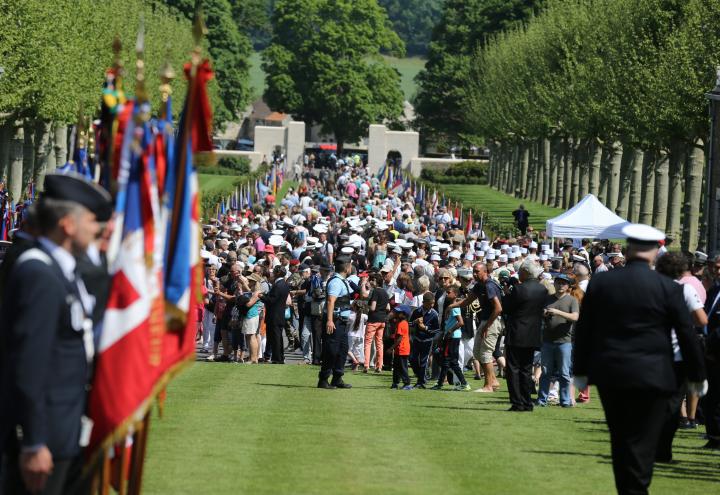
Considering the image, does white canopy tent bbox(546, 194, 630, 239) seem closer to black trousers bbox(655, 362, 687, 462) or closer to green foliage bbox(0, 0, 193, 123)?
green foliage bbox(0, 0, 193, 123)

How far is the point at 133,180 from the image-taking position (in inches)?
313

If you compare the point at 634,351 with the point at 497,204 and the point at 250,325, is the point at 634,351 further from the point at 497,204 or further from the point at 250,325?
the point at 497,204

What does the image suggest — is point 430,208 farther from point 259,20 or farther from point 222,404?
point 259,20

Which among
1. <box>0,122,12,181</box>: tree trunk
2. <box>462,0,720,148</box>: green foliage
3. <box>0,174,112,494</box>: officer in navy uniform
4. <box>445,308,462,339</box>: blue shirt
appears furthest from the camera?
<box>0,122,12,181</box>: tree trunk

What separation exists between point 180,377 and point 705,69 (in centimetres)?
2427

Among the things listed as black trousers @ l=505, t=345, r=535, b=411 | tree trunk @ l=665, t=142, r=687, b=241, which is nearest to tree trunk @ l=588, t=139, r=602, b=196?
tree trunk @ l=665, t=142, r=687, b=241

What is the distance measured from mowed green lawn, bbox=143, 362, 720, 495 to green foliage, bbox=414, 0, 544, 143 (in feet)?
288

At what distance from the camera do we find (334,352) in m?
19.8

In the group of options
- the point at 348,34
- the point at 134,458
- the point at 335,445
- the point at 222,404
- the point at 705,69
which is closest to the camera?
the point at 134,458

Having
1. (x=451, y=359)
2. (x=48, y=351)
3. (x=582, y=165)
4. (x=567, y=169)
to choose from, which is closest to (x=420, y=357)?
(x=451, y=359)

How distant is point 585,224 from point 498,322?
15.1m

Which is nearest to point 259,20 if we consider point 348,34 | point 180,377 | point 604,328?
point 348,34

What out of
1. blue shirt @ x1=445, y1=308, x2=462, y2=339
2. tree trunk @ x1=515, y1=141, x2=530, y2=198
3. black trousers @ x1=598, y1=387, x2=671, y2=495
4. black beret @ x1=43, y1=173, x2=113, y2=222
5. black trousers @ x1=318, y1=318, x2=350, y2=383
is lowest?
tree trunk @ x1=515, y1=141, x2=530, y2=198

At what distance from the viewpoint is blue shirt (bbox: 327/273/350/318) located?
1981 cm
